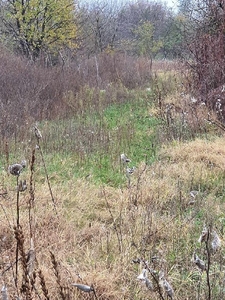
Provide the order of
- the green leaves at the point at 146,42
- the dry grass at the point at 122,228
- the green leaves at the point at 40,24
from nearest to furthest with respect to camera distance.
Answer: the dry grass at the point at 122,228, the green leaves at the point at 40,24, the green leaves at the point at 146,42

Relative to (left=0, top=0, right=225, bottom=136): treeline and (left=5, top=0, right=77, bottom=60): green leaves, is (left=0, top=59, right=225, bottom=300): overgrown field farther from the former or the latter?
(left=5, top=0, right=77, bottom=60): green leaves

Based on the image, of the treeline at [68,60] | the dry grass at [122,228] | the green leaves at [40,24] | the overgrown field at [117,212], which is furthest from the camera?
the green leaves at [40,24]

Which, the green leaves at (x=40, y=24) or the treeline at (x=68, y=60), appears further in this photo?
the green leaves at (x=40, y=24)

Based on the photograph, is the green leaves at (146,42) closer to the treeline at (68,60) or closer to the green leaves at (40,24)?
the treeline at (68,60)

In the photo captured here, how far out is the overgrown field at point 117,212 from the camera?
2289mm

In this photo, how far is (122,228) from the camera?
3.28 meters

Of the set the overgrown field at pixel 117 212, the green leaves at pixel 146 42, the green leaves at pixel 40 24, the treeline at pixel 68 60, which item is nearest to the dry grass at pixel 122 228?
the overgrown field at pixel 117 212

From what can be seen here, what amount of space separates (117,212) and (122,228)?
1.64 feet

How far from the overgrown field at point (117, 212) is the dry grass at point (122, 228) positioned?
0.01 metres

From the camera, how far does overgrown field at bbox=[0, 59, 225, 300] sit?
2.29 metres

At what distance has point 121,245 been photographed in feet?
9.55

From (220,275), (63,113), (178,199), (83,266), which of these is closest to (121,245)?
(83,266)

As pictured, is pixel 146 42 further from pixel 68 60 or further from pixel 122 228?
pixel 122 228

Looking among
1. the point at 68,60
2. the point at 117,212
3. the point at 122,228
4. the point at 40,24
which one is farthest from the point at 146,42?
the point at 122,228
